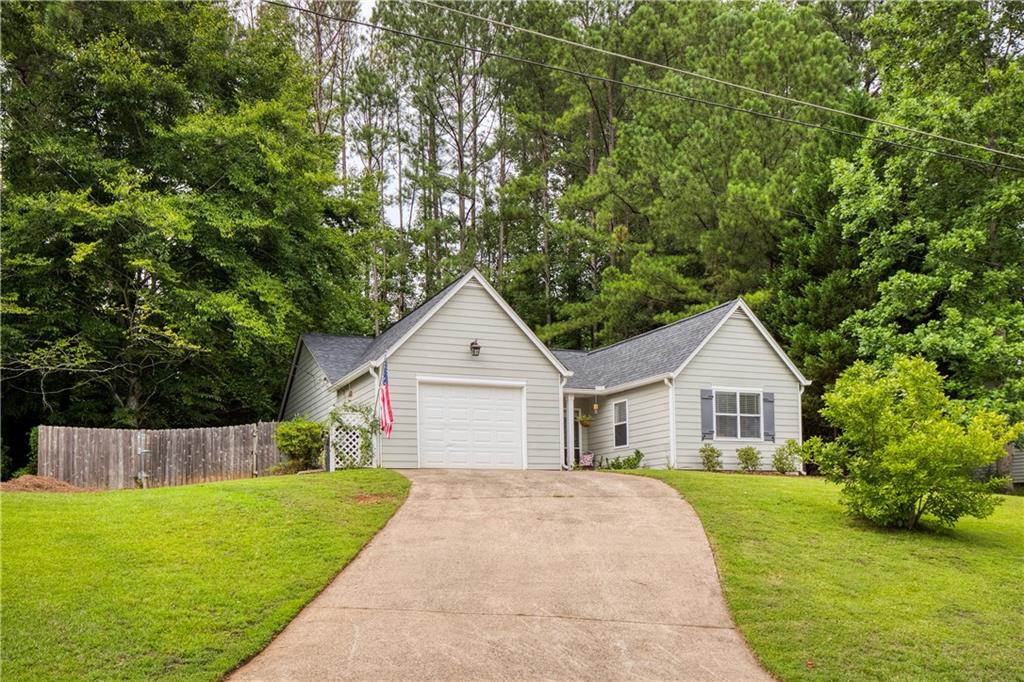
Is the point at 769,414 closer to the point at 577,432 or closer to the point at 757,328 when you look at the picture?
the point at 757,328

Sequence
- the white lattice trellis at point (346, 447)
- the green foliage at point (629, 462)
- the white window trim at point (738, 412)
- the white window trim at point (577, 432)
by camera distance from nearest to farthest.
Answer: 1. the white lattice trellis at point (346, 447)
2. the white window trim at point (738, 412)
3. the green foliage at point (629, 462)
4. the white window trim at point (577, 432)

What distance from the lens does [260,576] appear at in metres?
9.88

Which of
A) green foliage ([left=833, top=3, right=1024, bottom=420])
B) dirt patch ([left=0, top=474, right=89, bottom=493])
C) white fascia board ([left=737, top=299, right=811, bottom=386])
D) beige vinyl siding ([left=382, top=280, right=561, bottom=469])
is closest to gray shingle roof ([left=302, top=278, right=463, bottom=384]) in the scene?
beige vinyl siding ([left=382, top=280, right=561, bottom=469])

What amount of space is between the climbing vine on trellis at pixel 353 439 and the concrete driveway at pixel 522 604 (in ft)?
17.6

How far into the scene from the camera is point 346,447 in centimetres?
1959

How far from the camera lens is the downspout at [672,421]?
71.1 feet

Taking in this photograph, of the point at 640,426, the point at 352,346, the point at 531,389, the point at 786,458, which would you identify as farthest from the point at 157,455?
the point at 786,458

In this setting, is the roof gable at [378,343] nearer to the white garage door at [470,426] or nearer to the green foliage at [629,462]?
the white garage door at [470,426]

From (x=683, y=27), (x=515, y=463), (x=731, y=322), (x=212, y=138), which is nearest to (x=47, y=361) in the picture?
(x=212, y=138)

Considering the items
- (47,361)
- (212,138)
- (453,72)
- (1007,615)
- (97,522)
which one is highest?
(453,72)

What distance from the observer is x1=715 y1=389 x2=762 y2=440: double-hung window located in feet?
74.1

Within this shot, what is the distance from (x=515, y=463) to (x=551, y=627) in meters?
12.3

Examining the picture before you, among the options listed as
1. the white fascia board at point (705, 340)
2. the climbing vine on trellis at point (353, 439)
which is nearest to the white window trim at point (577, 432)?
the white fascia board at point (705, 340)

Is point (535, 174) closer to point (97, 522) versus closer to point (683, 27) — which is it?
point (683, 27)
